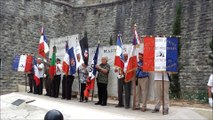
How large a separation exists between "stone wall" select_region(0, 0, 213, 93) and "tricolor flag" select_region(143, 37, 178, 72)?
6.94 meters

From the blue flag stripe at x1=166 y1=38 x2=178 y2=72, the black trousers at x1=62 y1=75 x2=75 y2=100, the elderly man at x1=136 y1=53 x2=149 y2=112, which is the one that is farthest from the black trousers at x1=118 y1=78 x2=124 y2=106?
the black trousers at x1=62 y1=75 x2=75 y2=100

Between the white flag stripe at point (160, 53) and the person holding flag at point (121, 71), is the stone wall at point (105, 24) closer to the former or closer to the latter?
the person holding flag at point (121, 71)

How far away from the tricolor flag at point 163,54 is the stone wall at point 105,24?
22.8ft

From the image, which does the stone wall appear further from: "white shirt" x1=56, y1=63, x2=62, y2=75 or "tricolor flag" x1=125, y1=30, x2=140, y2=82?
"tricolor flag" x1=125, y1=30, x2=140, y2=82

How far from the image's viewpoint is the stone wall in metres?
14.8

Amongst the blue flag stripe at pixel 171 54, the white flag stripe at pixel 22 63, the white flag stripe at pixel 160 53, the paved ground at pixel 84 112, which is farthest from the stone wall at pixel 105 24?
the white flag stripe at pixel 160 53

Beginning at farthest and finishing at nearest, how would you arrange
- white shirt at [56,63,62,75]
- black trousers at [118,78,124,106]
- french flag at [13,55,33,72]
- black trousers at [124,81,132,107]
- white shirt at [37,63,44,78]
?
1. french flag at [13,55,33,72]
2. white shirt at [37,63,44,78]
3. white shirt at [56,63,62,75]
4. black trousers at [118,78,124,106]
5. black trousers at [124,81,132,107]

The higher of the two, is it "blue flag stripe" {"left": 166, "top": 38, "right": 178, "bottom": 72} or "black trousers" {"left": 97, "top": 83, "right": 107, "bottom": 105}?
"blue flag stripe" {"left": 166, "top": 38, "right": 178, "bottom": 72}

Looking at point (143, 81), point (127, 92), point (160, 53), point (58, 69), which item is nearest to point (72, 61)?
point (58, 69)

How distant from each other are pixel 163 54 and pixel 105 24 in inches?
489

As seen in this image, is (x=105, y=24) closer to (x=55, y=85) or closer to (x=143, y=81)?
(x=55, y=85)

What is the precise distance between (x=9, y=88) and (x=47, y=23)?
4574mm

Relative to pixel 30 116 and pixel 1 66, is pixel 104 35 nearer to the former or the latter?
pixel 1 66

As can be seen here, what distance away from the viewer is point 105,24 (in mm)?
19688
